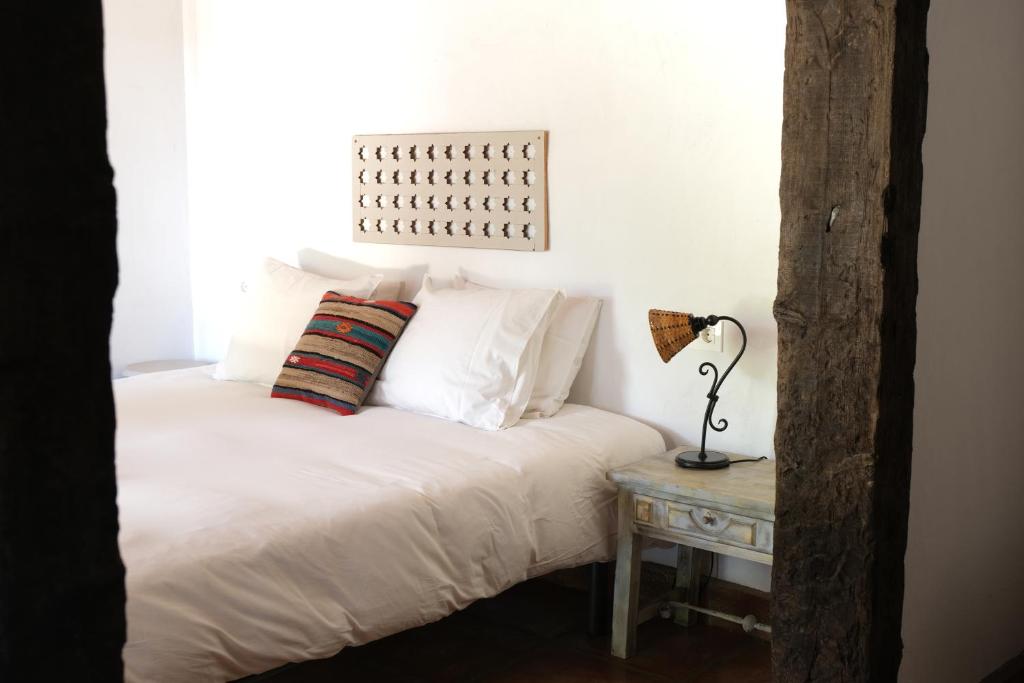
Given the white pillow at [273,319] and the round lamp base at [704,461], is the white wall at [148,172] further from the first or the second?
the round lamp base at [704,461]

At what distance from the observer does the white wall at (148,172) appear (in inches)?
182

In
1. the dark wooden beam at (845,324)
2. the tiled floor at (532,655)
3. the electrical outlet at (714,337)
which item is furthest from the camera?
the electrical outlet at (714,337)

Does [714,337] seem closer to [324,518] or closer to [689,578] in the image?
[689,578]

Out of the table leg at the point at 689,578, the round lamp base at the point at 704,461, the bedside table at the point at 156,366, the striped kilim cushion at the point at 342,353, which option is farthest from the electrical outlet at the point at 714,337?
the bedside table at the point at 156,366

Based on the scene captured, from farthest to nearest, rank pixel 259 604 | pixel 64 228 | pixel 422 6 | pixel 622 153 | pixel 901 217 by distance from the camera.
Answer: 1. pixel 422 6
2. pixel 622 153
3. pixel 259 604
4. pixel 901 217
5. pixel 64 228

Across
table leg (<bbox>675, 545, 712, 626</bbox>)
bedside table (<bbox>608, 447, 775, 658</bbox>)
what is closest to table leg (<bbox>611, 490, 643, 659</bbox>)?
bedside table (<bbox>608, 447, 775, 658</bbox>)

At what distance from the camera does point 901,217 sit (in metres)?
1.96

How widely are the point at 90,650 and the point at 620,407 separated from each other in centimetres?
273

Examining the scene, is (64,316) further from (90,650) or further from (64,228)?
(90,650)

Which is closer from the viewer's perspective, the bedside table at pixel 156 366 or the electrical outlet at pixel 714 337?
the electrical outlet at pixel 714 337

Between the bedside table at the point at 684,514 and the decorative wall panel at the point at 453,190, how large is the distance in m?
1.01

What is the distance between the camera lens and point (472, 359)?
334 centimetres

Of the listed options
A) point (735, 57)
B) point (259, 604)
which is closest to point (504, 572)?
point (259, 604)

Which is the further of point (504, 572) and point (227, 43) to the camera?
point (227, 43)
